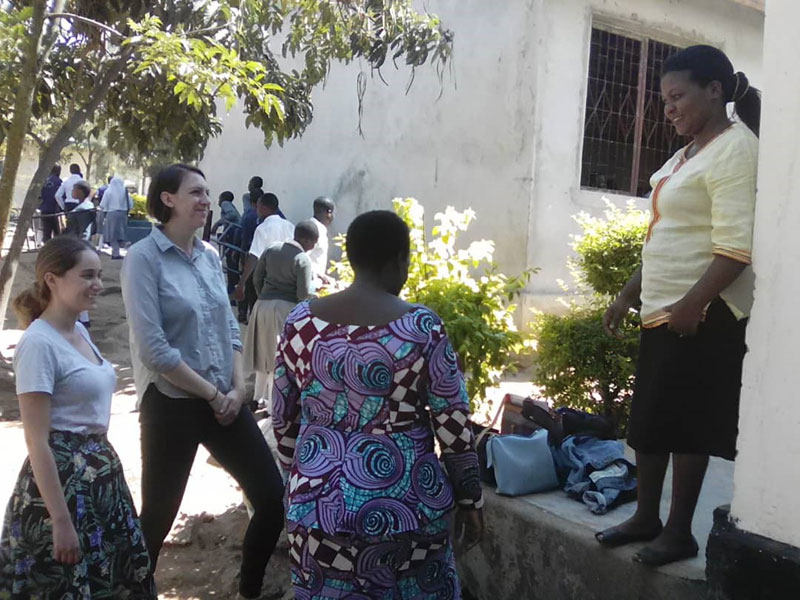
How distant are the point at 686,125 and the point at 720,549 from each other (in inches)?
54.4

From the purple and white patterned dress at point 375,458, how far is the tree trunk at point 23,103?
447cm

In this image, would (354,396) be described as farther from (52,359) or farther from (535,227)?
(535,227)

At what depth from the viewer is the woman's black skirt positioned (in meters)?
2.55

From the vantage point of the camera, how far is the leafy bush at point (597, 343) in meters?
5.23

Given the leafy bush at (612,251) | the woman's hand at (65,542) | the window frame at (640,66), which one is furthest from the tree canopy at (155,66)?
the woman's hand at (65,542)

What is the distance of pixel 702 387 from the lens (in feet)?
8.45

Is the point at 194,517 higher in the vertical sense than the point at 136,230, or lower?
lower

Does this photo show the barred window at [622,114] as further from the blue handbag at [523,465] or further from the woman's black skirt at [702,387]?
the woman's black skirt at [702,387]

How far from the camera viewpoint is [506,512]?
3439mm

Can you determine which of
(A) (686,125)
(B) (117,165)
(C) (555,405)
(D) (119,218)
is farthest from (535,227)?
(B) (117,165)

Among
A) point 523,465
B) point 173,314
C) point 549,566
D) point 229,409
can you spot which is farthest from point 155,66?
point 549,566

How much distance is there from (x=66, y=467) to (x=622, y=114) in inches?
321

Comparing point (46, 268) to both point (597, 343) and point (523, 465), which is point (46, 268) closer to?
point (523, 465)

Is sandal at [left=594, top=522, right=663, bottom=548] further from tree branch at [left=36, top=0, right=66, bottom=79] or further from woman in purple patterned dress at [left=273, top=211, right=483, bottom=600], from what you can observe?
tree branch at [left=36, top=0, right=66, bottom=79]
